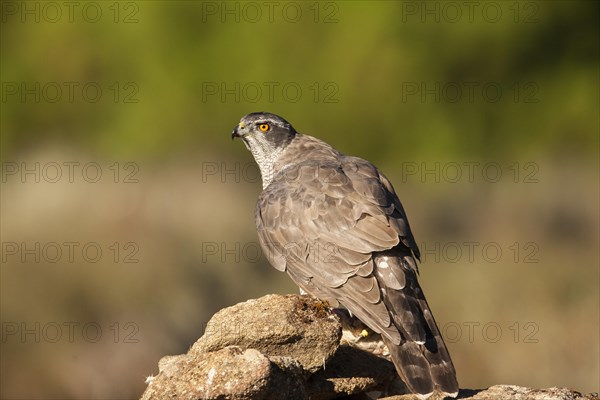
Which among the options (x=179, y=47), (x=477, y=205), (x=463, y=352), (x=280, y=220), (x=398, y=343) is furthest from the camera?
(x=179, y=47)

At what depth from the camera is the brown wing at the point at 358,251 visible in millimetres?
7566

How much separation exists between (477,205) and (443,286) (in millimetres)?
1673

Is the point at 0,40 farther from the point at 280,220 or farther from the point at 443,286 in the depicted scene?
the point at 280,220

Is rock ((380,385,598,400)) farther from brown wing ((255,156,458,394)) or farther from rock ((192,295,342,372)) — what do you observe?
rock ((192,295,342,372))

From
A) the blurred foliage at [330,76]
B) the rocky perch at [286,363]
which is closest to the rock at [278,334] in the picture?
the rocky perch at [286,363]

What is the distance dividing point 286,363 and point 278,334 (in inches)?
19.8

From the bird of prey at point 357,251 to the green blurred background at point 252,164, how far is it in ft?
19.3

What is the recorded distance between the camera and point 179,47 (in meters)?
17.3

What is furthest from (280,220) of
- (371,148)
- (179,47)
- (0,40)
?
(0,40)

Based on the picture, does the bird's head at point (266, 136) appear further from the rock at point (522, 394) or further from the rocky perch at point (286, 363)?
the rock at point (522, 394)

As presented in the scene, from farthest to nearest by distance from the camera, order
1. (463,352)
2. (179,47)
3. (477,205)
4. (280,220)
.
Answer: (179,47), (477,205), (463,352), (280,220)

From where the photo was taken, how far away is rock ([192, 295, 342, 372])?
24.4 ft

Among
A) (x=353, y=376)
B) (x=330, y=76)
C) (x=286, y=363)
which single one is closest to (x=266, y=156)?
(x=353, y=376)

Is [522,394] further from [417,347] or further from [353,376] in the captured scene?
[353,376]
